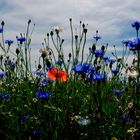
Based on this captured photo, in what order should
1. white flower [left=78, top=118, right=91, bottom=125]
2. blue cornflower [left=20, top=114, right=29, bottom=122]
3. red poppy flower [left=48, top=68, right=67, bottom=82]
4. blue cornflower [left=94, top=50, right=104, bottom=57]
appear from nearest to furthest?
1. white flower [left=78, top=118, right=91, bottom=125]
2. blue cornflower [left=20, top=114, right=29, bottom=122]
3. red poppy flower [left=48, top=68, right=67, bottom=82]
4. blue cornflower [left=94, top=50, right=104, bottom=57]

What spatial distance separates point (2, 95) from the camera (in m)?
4.96

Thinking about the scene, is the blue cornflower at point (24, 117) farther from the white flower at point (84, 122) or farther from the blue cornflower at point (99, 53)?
the blue cornflower at point (99, 53)

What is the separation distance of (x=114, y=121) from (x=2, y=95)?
1546mm

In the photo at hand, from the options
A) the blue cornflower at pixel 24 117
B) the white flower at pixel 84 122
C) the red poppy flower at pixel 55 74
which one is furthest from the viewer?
the red poppy flower at pixel 55 74

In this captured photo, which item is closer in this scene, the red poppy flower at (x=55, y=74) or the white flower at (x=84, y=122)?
the white flower at (x=84, y=122)

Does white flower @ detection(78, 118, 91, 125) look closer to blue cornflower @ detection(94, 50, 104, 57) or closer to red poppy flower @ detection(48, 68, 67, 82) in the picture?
red poppy flower @ detection(48, 68, 67, 82)

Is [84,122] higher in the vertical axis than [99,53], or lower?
lower

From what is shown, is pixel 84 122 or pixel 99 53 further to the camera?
pixel 99 53

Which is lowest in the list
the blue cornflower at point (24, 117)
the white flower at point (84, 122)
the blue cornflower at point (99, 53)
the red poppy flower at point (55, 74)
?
the blue cornflower at point (24, 117)

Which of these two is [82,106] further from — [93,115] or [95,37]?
[95,37]

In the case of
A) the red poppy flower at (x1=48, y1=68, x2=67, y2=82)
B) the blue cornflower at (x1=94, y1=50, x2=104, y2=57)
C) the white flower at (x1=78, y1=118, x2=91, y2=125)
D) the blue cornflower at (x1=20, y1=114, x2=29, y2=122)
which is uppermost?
the blue cornflower at (x1=94, y1=50, x2=104, y2=57)

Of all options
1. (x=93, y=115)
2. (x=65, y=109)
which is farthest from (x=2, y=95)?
(x=93, y=115)

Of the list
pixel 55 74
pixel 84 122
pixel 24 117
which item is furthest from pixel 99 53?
pixel 84 122

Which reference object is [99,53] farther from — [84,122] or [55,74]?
[84,122]
